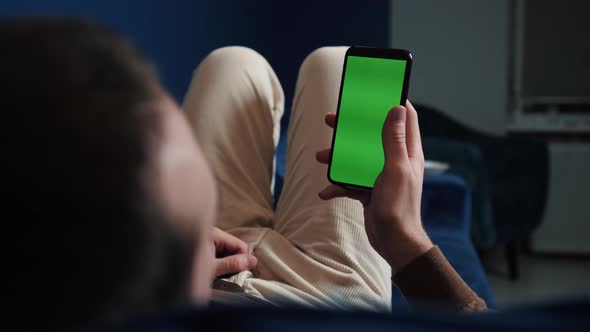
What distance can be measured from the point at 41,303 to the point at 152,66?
4.5 inches

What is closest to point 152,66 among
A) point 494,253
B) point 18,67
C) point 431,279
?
point 18,67

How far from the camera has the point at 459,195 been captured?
1.98 m

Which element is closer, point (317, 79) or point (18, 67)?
point (18, 67)

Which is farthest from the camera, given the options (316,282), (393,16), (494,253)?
(393,16)

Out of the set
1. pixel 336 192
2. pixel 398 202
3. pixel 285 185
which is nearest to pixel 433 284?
pixel 398 202

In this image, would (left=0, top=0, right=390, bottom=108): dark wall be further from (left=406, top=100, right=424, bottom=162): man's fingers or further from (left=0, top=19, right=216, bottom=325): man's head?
(left=0, top=19, right=216, bottom=325): man's head

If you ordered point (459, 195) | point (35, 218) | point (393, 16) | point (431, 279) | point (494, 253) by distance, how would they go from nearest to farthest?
point (35, 218)
point (431, 279)
point (459, 195)
point (494, 253)
point (393, 16)

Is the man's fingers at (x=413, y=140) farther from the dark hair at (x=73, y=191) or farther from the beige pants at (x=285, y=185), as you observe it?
the dark hair at (x=73, y=191)

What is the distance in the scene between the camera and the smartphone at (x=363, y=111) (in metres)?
1.07

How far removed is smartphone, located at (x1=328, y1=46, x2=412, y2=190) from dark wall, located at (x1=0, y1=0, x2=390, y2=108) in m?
0.30

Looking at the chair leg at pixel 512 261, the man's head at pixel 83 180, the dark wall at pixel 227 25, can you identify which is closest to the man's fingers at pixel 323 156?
the dark wall at pixel 227 25

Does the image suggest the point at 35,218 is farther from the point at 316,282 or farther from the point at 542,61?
the point at 542,61

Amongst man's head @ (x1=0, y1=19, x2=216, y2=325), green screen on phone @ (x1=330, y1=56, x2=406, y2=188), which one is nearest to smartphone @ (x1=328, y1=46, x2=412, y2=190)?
green screen on phone @ (x1=330, y1=56, x2=406, y2=188)

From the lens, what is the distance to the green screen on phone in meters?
1.08
